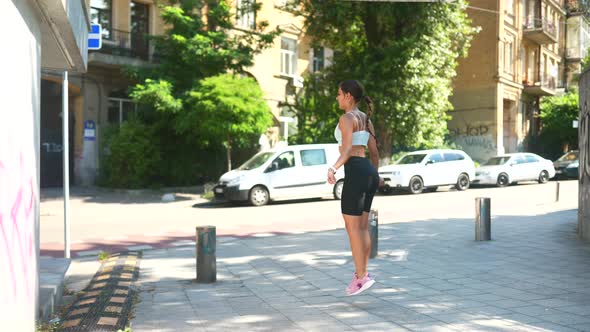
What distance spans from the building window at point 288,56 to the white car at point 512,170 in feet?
35.0

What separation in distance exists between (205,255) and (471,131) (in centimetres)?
2997

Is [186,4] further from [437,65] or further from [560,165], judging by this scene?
[560,165]

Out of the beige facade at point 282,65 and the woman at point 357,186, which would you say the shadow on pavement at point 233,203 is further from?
the woman at point 357,186

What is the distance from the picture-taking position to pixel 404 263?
23.1 ft

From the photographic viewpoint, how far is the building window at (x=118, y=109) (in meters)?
23.0

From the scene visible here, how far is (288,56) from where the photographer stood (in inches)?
1128

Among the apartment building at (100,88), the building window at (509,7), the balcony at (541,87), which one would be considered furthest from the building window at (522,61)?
the apartment building at (100,88)

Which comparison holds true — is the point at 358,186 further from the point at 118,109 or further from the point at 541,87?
the point at 541,87

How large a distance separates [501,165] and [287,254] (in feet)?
57.9

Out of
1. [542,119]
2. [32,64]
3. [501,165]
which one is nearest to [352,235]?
[32,64]

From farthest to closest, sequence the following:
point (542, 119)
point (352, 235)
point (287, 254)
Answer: point (542, 119)
point (287, 254)
point (352, 235)

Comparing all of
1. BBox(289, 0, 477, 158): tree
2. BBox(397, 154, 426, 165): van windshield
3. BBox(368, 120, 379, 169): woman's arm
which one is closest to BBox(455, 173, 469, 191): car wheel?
BBox(289, 0, 477, 158): tree

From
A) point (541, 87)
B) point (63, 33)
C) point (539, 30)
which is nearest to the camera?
point (63, 33)

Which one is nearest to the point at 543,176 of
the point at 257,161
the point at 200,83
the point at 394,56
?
the point at 394,56
